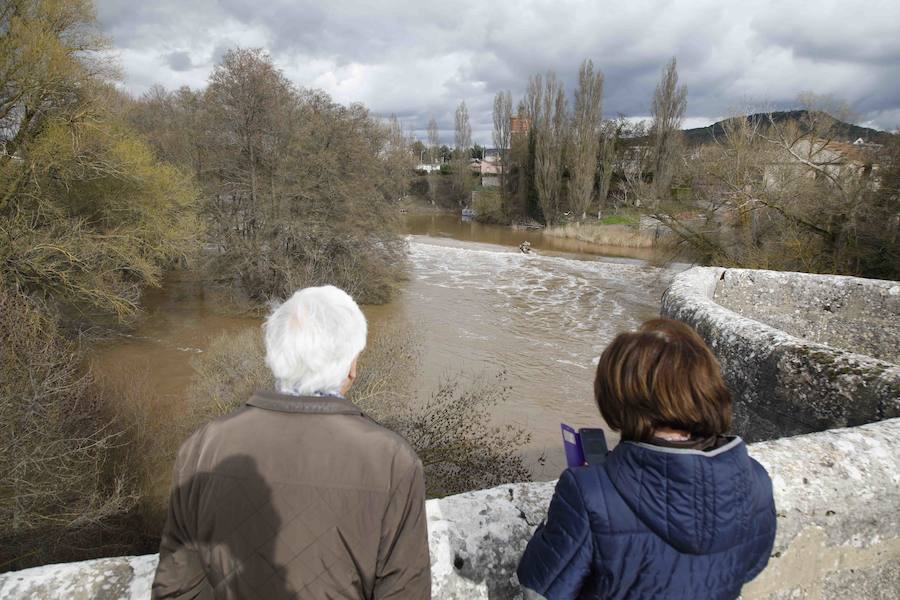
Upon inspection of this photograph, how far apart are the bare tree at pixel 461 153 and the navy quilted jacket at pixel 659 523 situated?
57.1 m

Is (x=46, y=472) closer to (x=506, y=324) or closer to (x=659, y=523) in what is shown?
(x=659, y=523)

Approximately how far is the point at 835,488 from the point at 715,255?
1612cm

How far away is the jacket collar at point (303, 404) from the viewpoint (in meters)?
1.11

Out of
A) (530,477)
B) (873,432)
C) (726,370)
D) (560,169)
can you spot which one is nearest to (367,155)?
(530,477)

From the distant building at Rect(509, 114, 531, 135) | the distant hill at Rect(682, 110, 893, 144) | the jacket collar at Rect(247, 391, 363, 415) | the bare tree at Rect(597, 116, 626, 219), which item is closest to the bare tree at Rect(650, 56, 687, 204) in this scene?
the bare tree at Rect(597, 116, 626, 219)

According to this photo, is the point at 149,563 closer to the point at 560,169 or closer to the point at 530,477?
the point at 530,477

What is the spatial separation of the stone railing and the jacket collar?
564 millimetres

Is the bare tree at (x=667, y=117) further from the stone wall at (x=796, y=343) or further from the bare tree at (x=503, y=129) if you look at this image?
the stone wall at (x=796, y=343)

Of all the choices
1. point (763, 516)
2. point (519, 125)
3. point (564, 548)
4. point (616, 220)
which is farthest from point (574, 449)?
point (519, 125)

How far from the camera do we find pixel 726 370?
4.14 meters

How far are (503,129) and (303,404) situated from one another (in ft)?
174

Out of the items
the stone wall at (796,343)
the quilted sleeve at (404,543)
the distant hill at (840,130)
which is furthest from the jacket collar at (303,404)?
the distant hill at (840,130)

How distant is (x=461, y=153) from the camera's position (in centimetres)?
5894

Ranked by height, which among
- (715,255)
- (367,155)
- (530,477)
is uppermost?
(367,155)
